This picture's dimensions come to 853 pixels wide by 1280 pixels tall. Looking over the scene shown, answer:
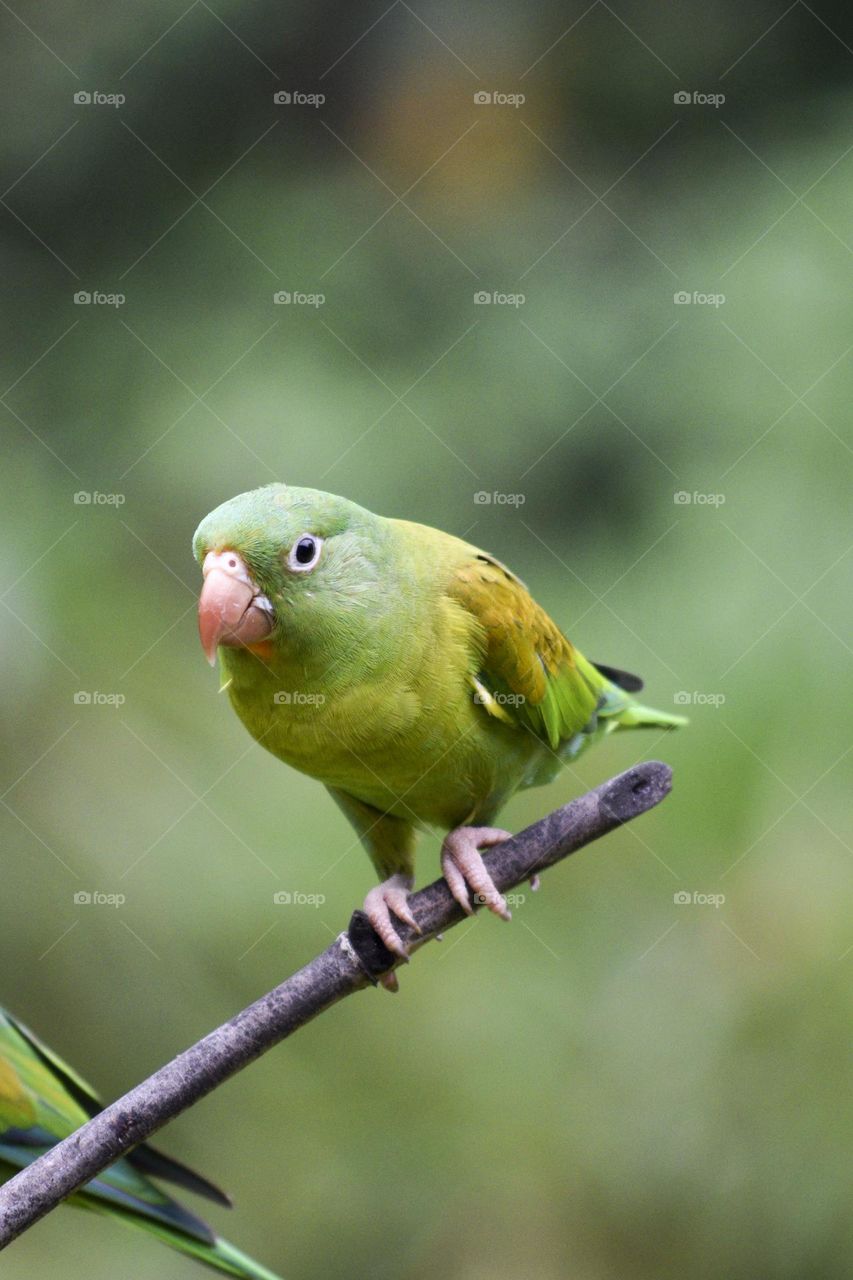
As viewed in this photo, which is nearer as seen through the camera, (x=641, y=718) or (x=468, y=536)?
(x=641, y=718)

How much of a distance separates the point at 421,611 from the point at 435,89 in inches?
88.6

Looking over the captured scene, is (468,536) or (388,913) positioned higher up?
(468,536)

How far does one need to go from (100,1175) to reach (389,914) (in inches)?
24.0

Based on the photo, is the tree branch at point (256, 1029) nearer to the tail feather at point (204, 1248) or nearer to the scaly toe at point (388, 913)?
the scaly toe at point (388, 913)

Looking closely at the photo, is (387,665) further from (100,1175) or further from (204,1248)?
(204,1248)

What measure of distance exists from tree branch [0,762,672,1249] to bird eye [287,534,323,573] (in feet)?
1.49

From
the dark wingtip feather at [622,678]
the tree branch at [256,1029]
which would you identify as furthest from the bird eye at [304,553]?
the dark wingtip feather at [622,678]

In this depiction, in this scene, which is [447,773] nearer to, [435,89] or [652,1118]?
[652,1118]

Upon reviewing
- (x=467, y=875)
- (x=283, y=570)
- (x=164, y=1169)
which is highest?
(x=283, y=570)

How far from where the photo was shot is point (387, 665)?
1662mm

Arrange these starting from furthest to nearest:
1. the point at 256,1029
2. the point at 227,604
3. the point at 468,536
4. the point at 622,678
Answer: the point at 468,536, the point at 622,678, the point at 227,604, the point at 256,1029

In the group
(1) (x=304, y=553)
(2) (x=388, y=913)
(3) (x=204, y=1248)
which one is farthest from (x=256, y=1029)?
(3) (x=204, y=1248)

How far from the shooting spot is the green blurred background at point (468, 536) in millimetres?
2801

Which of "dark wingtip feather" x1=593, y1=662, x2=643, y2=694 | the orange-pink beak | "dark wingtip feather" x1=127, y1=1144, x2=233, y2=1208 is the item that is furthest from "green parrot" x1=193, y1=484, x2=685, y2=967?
"dark wingtip feather" x1=127, y1=1144, x2=233, y2=1208
